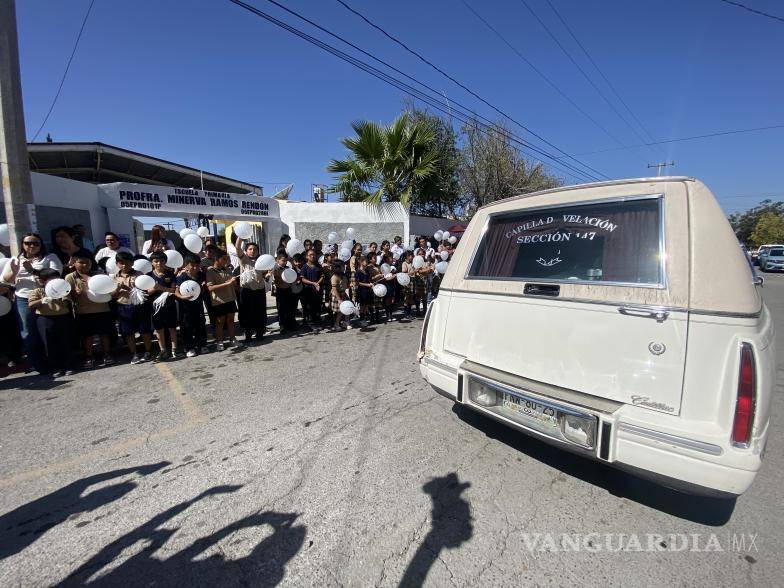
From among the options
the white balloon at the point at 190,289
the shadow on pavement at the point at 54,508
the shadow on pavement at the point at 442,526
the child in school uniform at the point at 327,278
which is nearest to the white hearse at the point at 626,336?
the shadow on pavement at the point at 442,526

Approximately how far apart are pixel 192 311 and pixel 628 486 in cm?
569

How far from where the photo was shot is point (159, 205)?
31.2ft

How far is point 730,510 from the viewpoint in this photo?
7.22 feet

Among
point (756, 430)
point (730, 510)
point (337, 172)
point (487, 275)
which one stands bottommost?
point (730, 510)

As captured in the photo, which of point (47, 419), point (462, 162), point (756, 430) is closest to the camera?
point (756, 430)

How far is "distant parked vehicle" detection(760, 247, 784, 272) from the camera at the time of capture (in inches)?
903

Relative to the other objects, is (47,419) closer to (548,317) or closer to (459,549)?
(459,549)

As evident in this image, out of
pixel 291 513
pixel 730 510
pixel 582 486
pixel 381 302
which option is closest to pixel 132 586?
pixel 291 513

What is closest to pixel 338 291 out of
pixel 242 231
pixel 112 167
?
pixel 242 231

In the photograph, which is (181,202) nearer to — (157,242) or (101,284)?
(157,242)

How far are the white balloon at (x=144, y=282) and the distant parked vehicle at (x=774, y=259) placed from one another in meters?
32.7

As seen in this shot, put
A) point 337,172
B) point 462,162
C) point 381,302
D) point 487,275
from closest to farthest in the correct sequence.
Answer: point 487,275 → point 381,302 → point 337,172 → point 462,162

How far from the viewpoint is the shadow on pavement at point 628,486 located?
2191 mm

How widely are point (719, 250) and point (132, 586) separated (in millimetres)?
3369
